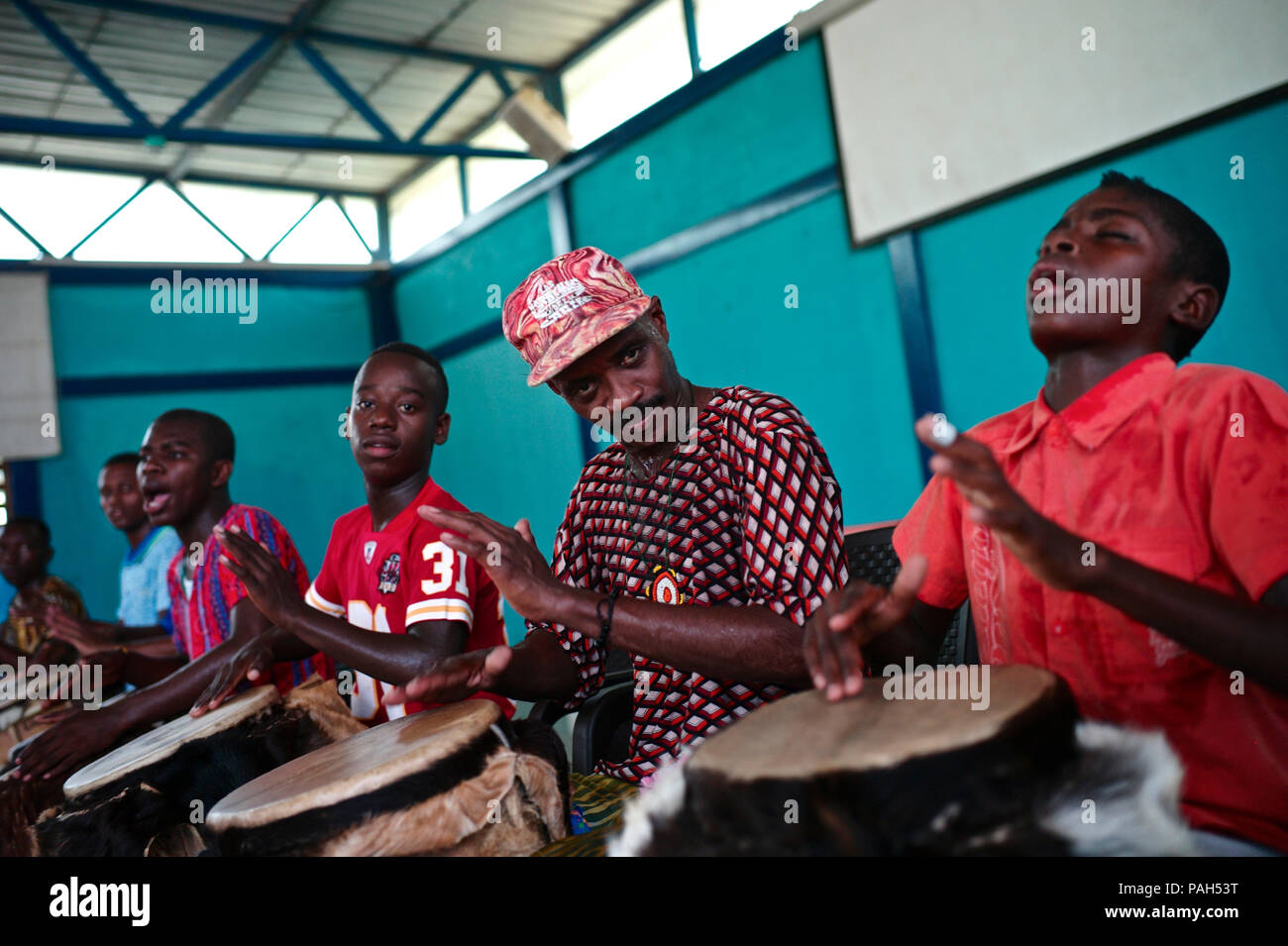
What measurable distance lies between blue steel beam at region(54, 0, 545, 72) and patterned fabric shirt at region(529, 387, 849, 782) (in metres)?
5.98

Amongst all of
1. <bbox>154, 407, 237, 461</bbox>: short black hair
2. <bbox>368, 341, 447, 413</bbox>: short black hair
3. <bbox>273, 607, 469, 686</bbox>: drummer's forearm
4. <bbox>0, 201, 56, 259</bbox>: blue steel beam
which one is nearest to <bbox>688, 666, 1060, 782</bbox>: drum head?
<bbox>273, 607, 469, 686</bbox>: drummer's forearm

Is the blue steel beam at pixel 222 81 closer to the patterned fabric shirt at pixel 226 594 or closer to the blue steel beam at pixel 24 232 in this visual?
the blue steel beam at pixel 24 232

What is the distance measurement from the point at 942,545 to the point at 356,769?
88cm

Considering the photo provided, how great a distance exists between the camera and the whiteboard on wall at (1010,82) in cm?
328

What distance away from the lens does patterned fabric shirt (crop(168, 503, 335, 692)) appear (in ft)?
8.24

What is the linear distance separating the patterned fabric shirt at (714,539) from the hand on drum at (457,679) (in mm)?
186

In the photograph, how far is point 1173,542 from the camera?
1.10 metres

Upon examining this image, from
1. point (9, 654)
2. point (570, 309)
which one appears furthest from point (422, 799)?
point (9, 654)

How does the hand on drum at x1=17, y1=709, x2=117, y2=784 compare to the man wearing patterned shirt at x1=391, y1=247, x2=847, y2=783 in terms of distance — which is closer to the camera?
the man wearing patterned shirt at x1=391, y1=247, x2=847, y2=783

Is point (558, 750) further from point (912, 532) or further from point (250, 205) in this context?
point (250, 205)

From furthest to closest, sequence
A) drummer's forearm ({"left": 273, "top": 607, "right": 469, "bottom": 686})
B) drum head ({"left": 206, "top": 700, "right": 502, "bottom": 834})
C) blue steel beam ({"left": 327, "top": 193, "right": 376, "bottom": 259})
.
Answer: blue steel beam ({"left": 327, "top": 193, "right": 376, "bottom": 259}) → drummer's forearm ({"left": 273, "top": 607, "right": 469, "bottom": 686}) → drum head ({"left": 206, "top": 700, "right": 502, "bottom": 834})

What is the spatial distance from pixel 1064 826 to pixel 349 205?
9316mm

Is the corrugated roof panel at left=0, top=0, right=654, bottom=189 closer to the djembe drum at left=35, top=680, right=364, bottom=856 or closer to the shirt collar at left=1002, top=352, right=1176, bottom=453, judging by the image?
the djembe drum at left=35, top=680, right=364, bottom=856

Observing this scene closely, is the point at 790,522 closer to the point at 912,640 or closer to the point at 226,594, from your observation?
the point at 912,640
